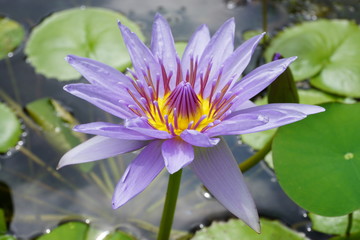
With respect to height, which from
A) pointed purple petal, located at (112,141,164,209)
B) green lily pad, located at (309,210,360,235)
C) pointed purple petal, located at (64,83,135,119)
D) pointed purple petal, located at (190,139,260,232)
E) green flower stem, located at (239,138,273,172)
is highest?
pointed purple petal, located at (64,83,135,119)

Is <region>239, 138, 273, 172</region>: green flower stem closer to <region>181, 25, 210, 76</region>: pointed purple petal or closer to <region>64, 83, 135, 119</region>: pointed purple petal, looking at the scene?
<region>181, 25, 210, 76</region>: pointed purple petal

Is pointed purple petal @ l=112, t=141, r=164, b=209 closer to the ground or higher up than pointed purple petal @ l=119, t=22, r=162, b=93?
closer to the ground

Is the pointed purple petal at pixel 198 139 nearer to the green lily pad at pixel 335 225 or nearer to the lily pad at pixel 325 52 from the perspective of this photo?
the green lily pad at pixel 335 225

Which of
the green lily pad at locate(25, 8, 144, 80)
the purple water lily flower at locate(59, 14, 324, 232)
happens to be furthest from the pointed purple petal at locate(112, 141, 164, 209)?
the green lily pad at locate(25, 8, 144, 80)

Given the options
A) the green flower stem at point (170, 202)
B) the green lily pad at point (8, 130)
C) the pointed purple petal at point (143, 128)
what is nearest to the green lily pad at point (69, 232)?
the green flower stem at point (170, 202)

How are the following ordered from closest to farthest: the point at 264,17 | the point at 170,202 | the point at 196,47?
the point at 170,202 → the point at 196,47 → the point at 264,17

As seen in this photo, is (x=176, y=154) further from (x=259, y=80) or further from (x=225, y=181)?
(x=259, y=80)

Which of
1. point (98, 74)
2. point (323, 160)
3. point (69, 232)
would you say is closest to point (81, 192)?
point (69, 232)
